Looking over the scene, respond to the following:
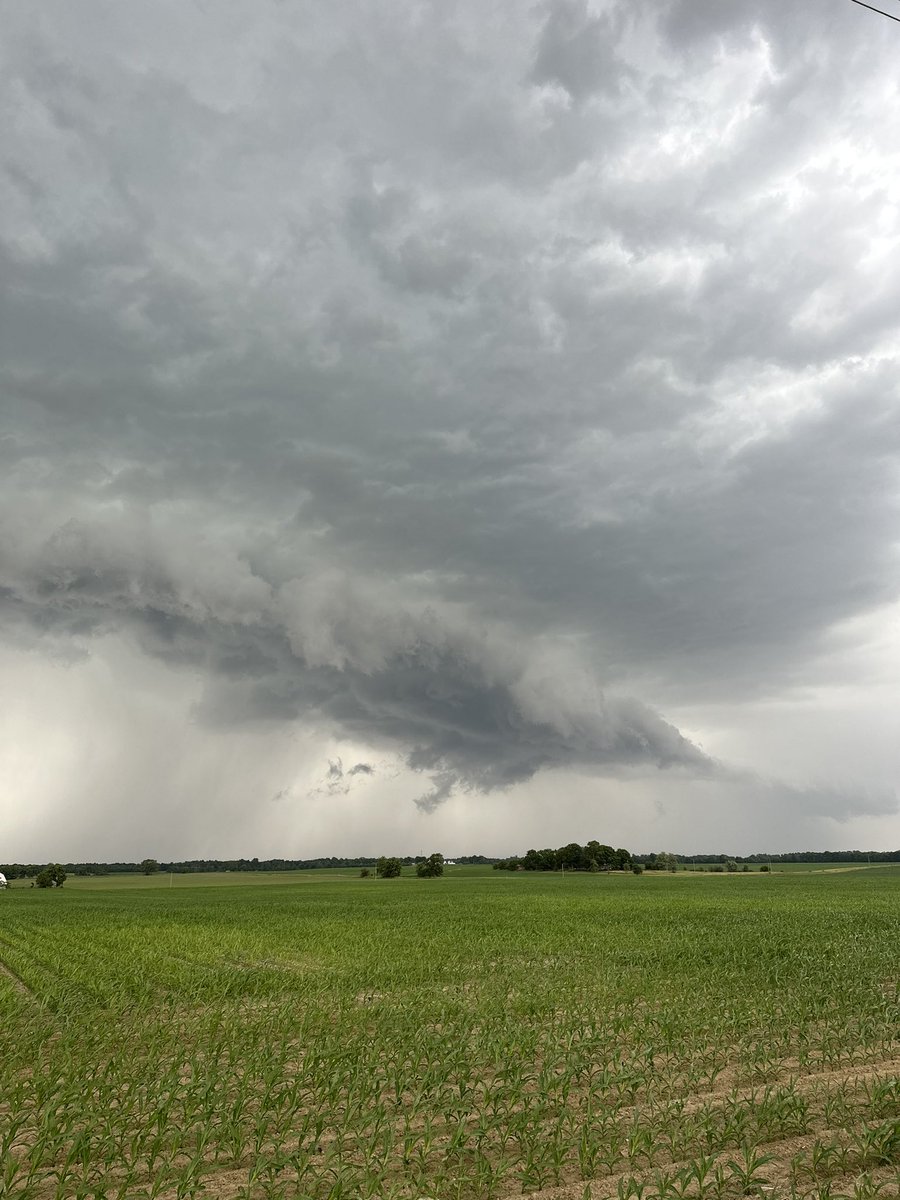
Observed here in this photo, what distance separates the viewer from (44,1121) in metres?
10.4

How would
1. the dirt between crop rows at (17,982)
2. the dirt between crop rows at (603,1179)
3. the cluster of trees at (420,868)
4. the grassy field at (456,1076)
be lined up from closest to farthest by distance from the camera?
the dirt between crop rows at (603,1179), the grassy field at (456,1076), the dirt between crop rows at (17,982), the cluster of trees at (420,868)

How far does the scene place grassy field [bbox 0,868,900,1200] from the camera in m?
9.09

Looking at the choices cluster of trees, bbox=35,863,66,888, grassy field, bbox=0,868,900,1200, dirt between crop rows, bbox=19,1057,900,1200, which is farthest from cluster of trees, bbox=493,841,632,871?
dirt between crop rows, bbox=19,1057,900,1200

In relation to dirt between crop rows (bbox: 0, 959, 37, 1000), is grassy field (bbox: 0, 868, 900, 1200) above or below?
above

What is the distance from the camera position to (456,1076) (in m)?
13.1

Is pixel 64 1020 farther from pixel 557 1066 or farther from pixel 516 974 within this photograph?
pixel 516 974

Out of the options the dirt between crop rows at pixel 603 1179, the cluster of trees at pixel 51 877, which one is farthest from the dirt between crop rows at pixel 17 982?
the cluster of trees at pixel 51 877

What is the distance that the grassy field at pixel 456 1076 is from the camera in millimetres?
9094

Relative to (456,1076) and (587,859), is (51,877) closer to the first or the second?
(587,859)

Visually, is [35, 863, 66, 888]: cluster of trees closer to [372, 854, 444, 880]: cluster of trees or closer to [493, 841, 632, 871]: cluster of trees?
[372, 854, 444, 880]: cluster of trees

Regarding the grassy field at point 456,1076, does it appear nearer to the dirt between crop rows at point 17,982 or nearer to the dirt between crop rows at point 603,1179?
the dirt between crop rows at point 603,1179

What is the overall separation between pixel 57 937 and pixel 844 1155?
41.5 m

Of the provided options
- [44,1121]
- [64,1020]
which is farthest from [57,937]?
[44,1121]

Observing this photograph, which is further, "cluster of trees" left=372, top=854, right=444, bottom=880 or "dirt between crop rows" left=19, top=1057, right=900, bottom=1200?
"cluster of trees" left=372, top=854, right=444, bottom=880
